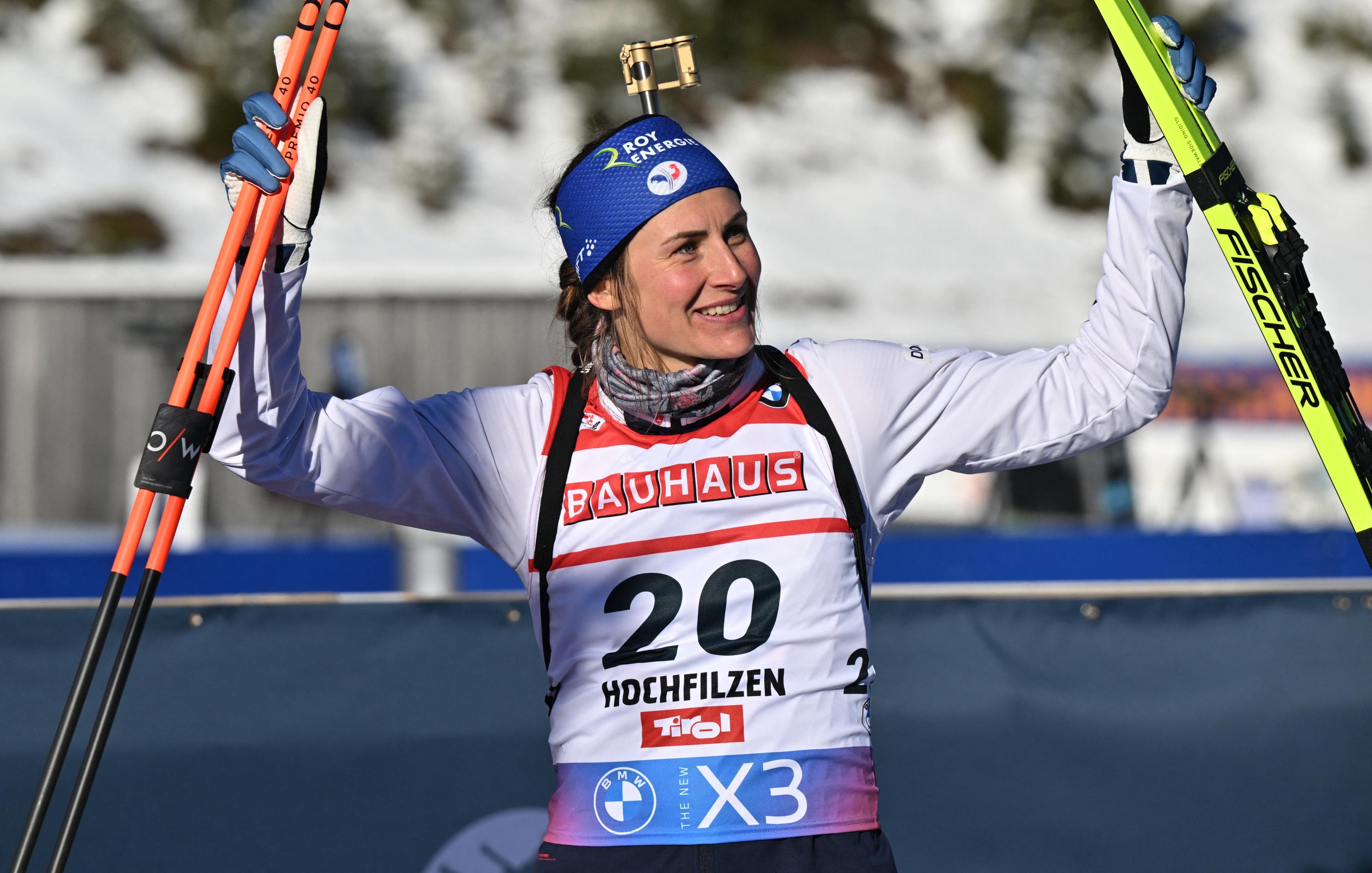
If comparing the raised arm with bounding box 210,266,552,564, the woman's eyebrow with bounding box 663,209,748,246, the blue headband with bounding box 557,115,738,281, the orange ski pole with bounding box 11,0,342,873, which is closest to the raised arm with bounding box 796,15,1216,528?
the woman's eyebrow with bounding box 663,209,748,246

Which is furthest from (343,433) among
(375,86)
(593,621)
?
(375,86)

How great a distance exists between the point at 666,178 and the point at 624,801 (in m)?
1.15

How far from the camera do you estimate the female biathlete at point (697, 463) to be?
7.48 feet

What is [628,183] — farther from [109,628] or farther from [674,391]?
[109,628]

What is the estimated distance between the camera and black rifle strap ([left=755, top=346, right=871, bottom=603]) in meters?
2.40

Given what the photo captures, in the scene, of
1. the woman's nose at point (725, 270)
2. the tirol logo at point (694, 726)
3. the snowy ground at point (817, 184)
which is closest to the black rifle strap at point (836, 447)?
the woman's nose at point (725, 270)

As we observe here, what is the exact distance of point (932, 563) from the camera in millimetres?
4555

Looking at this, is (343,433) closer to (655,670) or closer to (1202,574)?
(655,670)

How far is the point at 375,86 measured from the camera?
28.1 m

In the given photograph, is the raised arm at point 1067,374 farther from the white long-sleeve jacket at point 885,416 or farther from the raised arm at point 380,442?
the raised arm at point 380,442

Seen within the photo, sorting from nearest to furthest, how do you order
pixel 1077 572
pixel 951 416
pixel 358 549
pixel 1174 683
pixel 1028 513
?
pixel 951 416
pixel 1174 683
pixel 358 549
pixel 1077 572
pixel 1028 513

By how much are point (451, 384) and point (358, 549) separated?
12.7m

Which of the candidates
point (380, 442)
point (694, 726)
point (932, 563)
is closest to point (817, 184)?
point (932, 563)

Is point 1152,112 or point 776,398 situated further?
point 776,398
